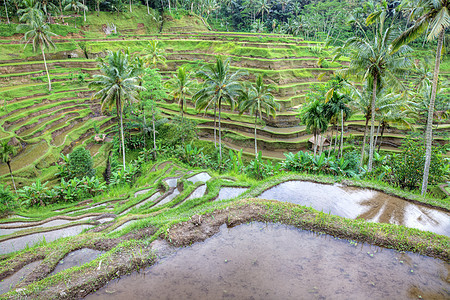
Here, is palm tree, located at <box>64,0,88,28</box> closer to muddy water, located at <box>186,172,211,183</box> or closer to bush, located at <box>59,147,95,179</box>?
bush, located at <box>59,147,95,179</box>

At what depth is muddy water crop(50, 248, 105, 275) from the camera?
24.6ft

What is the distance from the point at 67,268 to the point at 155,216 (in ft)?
11.9

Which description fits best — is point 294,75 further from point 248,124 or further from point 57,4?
point 57,4

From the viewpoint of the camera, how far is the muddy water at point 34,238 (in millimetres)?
9633

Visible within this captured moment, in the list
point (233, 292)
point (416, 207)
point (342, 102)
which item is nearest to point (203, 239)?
point (233, 292)

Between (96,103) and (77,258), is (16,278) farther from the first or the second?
(96,103)

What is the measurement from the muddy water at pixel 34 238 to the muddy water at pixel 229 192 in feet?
18.8

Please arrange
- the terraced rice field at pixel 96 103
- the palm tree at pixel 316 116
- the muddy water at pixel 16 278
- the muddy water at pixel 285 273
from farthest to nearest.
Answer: the terraced rice field at pixel 96 103 < the palm tree at pixel 316 116 < the muddy water at pixel 16 278 < the muddy water at pixel 285 273

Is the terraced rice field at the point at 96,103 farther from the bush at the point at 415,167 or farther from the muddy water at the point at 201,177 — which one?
the bush at the point at 415,167

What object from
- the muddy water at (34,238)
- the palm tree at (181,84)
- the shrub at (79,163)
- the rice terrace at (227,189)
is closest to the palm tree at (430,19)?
the rice terrace at (227,189)

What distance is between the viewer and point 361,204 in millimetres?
11102

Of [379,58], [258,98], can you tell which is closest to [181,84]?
[258,98]

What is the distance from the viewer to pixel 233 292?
624 cm

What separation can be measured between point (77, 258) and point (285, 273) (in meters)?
6.06
